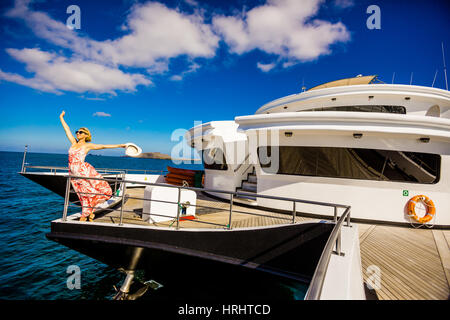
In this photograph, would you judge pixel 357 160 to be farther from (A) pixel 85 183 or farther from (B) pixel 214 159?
(A) pixel 85 183

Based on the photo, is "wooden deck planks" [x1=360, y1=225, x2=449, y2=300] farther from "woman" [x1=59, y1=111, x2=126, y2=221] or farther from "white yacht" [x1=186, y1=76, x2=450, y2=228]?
"woman" [x1=59, y1=111, x2=126, y2=221]

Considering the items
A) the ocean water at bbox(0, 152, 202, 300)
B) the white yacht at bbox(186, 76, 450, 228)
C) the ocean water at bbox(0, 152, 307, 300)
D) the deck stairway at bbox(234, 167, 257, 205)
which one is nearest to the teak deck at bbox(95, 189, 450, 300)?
the white yacht at bbox(186, 76, 450, 228)

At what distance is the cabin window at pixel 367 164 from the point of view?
6828 mm

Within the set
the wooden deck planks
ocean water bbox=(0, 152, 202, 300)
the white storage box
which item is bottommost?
ocean water bbox=(0, 152, 202, 300)

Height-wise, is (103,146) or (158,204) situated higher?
(103,146)

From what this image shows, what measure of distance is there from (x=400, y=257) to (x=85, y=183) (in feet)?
22.9

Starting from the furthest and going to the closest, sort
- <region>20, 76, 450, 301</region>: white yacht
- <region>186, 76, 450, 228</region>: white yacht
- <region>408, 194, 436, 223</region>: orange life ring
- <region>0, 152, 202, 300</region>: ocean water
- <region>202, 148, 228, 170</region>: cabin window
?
<region>202, 148, 228, 170</region>: cabin window → <region>408, 194, 436, 223</region>: orange life ring → <region>186, 76, 450, 228</region>: white yacht → <region>0, 152, 202, 300</region>: ocean water → <region>20, 76, 450, 301</region>: white yacht

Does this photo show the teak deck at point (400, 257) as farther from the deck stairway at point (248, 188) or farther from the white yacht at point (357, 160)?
the deck stairway at point (248, 188)

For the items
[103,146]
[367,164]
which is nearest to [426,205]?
[367,164]

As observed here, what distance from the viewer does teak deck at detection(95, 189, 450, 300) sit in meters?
3.11

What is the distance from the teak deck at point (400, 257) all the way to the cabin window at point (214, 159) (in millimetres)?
3775

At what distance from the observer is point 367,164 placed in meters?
6.99

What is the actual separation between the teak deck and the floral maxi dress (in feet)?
2.10
